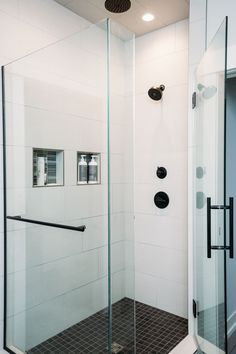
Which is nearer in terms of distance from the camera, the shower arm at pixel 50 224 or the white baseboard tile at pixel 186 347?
the shower arm at pixel 50 224

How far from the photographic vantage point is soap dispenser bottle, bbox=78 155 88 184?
6.04 feet

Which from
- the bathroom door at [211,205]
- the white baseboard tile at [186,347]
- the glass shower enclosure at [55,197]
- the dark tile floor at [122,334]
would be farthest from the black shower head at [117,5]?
the white baseboard tile at [186,347]

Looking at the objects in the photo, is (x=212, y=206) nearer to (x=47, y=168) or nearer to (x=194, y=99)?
(x=194, y=99)

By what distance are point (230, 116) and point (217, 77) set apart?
3.27ft

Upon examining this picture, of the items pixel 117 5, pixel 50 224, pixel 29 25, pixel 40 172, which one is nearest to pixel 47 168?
pixel 40 172

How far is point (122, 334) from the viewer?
155 cm

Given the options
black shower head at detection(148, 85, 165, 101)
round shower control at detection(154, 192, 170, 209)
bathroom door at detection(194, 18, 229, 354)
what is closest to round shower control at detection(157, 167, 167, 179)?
round shower control at detection(154, 192, 170, 209)

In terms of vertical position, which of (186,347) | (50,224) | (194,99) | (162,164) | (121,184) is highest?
(194,99)

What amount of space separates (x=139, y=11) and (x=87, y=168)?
1500 millimetres

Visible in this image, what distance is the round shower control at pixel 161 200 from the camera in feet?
8.39

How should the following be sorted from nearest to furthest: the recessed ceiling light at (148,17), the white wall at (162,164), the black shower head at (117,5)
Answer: the black shower head at (117,5) < the recessed ceiling light at (148,17) < the white wall at (162,164)

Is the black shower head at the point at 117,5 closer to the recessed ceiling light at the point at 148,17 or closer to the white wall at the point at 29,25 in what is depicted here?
the recessed ceiling light at the point at 148,17

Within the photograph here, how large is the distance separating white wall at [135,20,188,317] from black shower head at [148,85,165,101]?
49 mm

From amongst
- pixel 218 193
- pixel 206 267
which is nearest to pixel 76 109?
pixel 218 193
